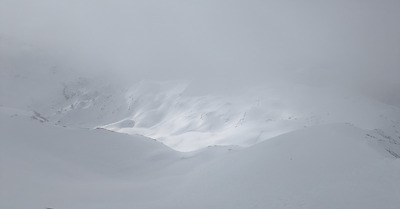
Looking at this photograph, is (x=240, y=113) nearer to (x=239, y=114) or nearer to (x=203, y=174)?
(x=239, y=114)

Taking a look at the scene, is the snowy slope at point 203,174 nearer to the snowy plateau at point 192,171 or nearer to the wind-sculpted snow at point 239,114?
the snowy plateau at point 192,171

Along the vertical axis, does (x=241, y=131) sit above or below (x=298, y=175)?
above

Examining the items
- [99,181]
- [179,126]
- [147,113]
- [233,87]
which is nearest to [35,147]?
[99,181]

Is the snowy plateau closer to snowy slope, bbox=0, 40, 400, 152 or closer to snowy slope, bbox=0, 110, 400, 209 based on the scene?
snowy slope, bbox=0, 110, 400, 209

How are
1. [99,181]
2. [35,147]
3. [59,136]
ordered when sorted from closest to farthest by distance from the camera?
[99,181], [35,147], [59,136]

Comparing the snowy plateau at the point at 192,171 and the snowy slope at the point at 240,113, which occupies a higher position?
the snowy slope at the point at 240,113

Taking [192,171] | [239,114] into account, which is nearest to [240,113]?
[239,114]

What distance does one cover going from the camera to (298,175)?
77.7 feet

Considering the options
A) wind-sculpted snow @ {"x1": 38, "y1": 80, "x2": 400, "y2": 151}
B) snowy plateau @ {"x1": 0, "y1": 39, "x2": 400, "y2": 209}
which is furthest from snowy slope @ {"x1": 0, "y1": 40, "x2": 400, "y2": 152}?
snowy plateau @ {"x1": 0, "y1": 39, "x2": 400, "y2": 209}

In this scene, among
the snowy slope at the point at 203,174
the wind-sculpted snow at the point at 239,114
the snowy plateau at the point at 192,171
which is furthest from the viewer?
the wind-sculpted snow at the point at 239,114

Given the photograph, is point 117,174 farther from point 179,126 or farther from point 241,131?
point 179,126

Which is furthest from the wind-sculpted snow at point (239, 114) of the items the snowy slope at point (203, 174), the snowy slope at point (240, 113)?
the snowy slope at point (203, 174)

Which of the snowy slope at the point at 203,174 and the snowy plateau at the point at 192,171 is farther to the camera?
the snowy plateau at the point at 192,171

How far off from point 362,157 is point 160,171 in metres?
18.1
